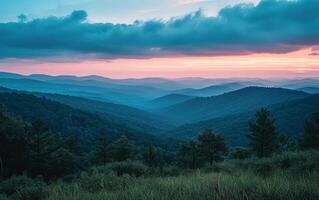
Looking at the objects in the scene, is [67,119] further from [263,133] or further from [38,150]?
[263,133]

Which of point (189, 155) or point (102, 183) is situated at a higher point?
point (102, 183)

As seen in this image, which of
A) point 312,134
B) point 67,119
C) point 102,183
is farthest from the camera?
point 67,119

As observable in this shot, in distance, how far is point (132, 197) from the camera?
5473mm

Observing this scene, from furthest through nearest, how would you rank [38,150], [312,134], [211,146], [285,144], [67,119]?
[67,119], [285,144], [211,146], [312,134], [38,150]

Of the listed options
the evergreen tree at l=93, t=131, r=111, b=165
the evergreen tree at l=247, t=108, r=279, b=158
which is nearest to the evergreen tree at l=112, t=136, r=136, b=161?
the evergreen tree at l=93, t=131, r=111, b=165

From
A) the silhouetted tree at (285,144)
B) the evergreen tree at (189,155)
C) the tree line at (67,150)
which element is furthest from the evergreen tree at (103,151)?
the silhouetted tree at (285,144)

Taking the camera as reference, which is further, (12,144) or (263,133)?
(263,133)

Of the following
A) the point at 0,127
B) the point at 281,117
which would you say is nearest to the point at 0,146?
the point at 0,127

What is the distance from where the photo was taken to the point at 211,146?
44.2m

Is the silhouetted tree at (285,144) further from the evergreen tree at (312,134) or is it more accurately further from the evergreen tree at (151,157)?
the evergreen tree at (151,157)

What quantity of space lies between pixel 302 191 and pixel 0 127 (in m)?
36.3

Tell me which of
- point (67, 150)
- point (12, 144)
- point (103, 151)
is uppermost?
point (12, 144)

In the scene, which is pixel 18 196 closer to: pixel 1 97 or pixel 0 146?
pixel 0 146

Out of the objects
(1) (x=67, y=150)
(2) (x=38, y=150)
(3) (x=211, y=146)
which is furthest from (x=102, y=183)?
(3) (x=211, y=146)
